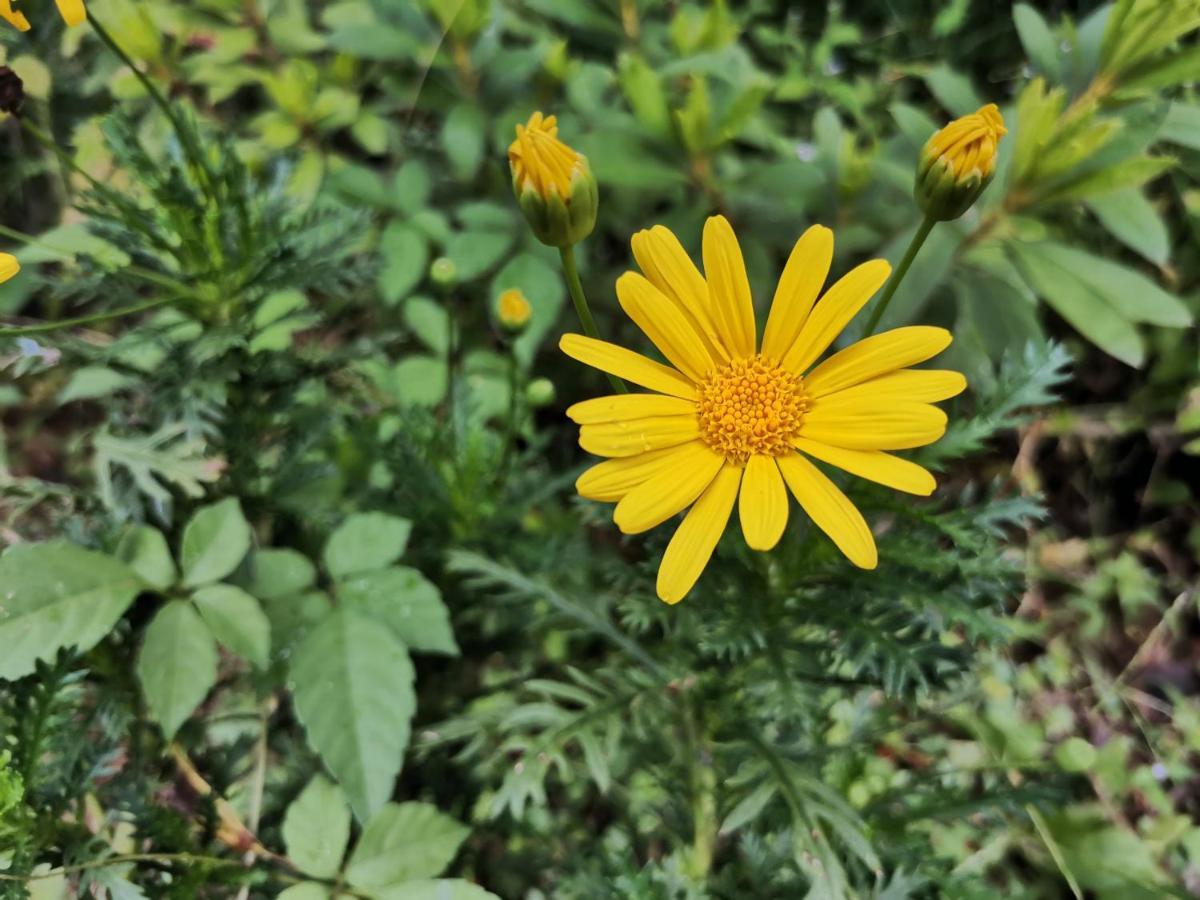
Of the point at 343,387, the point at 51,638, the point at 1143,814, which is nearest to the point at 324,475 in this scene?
the point at 343,387

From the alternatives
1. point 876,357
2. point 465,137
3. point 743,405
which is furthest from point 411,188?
point 876,357

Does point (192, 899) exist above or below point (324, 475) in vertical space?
below

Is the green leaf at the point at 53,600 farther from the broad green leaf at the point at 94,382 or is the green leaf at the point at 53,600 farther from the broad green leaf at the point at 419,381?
the broad green leaf at the point at 419,381

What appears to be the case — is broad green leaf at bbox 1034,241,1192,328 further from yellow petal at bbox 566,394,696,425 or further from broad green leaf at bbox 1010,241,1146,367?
yellow petal at bbox 566,394,696,425

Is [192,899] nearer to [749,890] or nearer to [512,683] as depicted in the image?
[512,683]

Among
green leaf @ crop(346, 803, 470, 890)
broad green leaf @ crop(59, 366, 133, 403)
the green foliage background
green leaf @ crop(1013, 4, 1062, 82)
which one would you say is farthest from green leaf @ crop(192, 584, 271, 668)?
green leaf @ crop(1013, 4, 1062, 82)

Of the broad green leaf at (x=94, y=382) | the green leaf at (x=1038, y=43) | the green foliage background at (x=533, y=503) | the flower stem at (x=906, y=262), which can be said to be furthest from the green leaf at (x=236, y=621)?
the green leaf at (x=1038, y=43)

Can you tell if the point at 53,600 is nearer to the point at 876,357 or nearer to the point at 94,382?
the point at 94,382
